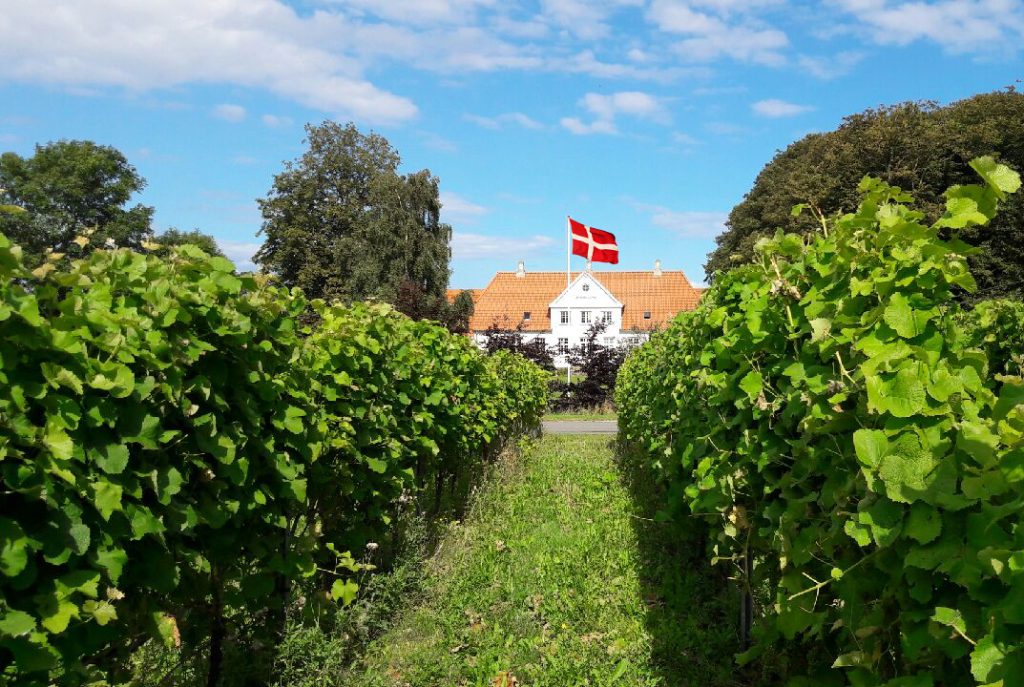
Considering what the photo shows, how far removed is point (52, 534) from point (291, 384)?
168 cm

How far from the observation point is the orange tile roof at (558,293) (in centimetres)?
5447

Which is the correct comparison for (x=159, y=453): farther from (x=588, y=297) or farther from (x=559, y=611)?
(x=588, y=297)

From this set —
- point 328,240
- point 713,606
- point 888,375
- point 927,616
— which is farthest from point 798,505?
point 328,240

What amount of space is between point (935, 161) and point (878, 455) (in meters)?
37.3

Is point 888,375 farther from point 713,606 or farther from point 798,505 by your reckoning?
point 713,606

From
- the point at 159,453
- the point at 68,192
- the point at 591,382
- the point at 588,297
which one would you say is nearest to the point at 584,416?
the point at 591,382

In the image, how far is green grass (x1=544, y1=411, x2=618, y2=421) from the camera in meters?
25.9

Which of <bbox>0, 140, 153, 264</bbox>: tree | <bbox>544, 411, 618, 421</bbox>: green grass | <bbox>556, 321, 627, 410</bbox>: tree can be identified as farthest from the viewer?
<bbox>0, 140, 153, 264</bbox>: tree

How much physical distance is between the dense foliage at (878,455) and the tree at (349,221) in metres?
38.7

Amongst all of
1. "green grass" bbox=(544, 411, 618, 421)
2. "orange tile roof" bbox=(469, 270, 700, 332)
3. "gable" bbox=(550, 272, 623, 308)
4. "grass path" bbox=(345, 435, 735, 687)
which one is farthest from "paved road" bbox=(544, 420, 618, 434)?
"orange tile roof" bbox=(469, 270, 700, 332)

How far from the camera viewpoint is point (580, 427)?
22.2 meters

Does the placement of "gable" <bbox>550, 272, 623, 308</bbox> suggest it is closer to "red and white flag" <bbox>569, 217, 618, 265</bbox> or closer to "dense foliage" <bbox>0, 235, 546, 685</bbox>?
"red and white flag" <bbox>569, 217, 618, 265</bbox>

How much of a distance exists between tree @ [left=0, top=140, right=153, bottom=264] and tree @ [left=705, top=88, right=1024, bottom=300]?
128 feet

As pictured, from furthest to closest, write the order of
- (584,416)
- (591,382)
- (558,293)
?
(558,293) < (591,382) < (584,416)
